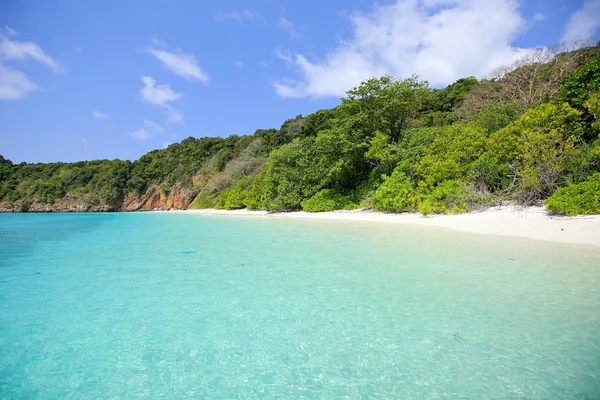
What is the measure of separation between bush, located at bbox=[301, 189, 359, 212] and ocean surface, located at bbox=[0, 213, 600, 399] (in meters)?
14.9

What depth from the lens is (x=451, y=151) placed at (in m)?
15.8

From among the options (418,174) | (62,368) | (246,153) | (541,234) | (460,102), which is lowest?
(62,368)

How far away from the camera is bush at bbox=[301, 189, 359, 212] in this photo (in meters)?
22.0

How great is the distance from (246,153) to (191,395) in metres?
45.5

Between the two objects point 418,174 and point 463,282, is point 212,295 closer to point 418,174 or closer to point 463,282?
point 463,282

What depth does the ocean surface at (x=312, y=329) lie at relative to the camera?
2570 millimetres

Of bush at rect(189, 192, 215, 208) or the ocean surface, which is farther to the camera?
bush at rect(189, 192, 215, 208)

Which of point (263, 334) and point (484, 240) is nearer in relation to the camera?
point (263, 334)

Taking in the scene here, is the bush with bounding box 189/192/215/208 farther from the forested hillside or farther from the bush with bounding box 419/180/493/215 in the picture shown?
the bush with bounding box 419/180/493/215

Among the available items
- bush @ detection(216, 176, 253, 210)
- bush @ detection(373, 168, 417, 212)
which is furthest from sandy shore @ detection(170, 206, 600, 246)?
bush @ detection(216, 176, 253, 210)

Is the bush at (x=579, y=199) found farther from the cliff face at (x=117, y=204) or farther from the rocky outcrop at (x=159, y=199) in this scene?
the cliff face at (x=117, y=204)

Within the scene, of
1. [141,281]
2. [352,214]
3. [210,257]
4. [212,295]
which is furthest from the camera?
[352,214]

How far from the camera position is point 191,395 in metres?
2.47

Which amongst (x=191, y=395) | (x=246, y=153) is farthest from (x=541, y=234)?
(x=246, y=153)
